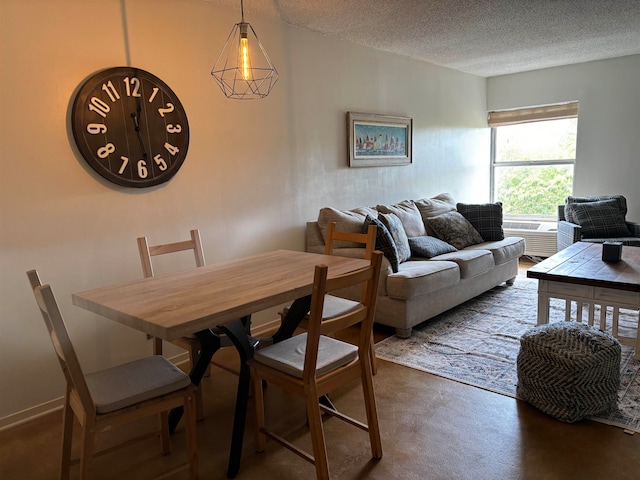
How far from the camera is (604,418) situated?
226 cm

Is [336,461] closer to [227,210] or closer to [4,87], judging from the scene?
[227,210]

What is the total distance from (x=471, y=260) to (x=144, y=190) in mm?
2580

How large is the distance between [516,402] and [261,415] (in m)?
1.34

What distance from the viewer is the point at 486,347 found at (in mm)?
3152

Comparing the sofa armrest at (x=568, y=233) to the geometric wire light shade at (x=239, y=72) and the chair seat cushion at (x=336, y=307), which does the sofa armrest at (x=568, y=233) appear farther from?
the geometric wire light shade at (x=239, y=72)

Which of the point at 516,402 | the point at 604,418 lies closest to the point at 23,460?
the point at 516,402

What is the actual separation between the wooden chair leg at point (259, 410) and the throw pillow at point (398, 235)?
1959mm

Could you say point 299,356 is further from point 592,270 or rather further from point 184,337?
point 592,270

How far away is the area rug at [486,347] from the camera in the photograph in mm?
2562

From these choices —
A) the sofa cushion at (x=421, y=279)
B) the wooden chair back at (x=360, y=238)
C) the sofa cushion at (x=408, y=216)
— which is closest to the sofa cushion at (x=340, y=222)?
the sofa cushion at (x=421, y=279)

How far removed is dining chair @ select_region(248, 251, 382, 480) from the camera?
1746mm

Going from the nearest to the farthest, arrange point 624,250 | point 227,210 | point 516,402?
1. point 516,402
2. point 227,210
3. point 624,250

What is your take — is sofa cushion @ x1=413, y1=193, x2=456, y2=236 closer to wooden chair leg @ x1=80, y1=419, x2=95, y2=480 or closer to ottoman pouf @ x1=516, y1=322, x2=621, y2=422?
ottoman pouf @ x1=516, y1=322, x2=621, y2=422

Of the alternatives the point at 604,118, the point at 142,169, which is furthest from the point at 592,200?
the point at 142,169
